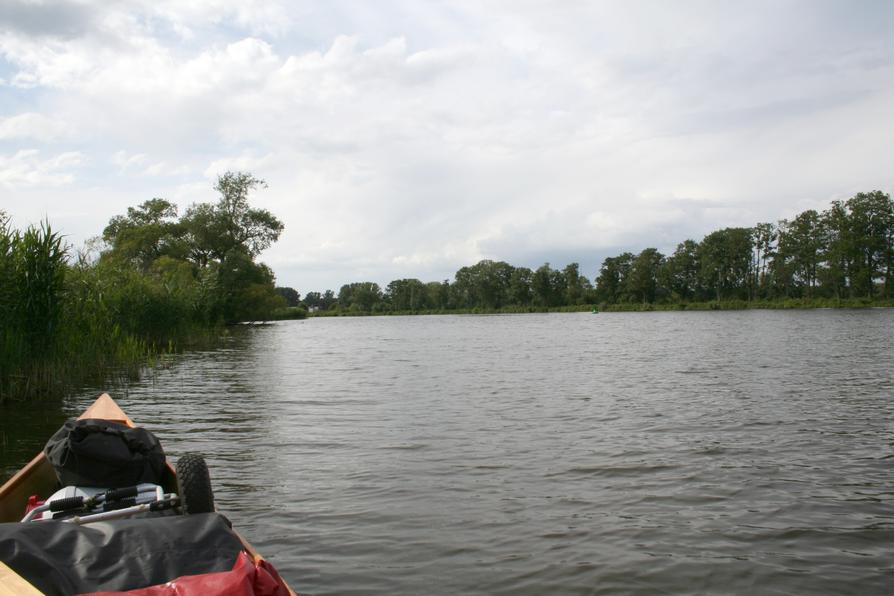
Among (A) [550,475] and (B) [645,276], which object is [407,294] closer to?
(B) [645,276]

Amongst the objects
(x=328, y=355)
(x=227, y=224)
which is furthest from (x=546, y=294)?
(x=328, y=355)

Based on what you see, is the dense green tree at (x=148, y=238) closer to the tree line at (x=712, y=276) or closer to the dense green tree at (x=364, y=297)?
the tree line at (x=712, y=276)

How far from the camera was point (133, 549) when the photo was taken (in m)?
3.57

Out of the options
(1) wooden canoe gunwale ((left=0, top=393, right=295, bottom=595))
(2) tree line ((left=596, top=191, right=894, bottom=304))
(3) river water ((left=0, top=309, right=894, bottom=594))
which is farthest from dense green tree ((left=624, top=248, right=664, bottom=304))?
(1) wooden canoe gunwale ((left=0, top=393, right=295, bottom=595))

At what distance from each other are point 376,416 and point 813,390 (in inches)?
409

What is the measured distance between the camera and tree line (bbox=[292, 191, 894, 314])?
87.6 m

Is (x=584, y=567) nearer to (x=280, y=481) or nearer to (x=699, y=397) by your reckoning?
(x=280, y=481)

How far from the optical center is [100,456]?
5.23 meters

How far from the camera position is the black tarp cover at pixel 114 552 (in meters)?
3.27

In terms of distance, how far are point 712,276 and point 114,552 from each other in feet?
389

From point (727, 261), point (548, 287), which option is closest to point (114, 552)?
point (727, 261)

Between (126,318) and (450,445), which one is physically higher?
(126,318)

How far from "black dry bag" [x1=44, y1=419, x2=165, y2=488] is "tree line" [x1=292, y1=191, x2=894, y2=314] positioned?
100112 mm

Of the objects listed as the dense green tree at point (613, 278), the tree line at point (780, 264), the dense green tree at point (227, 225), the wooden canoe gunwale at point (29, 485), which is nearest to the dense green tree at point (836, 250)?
the tree line at point (780, 264)
